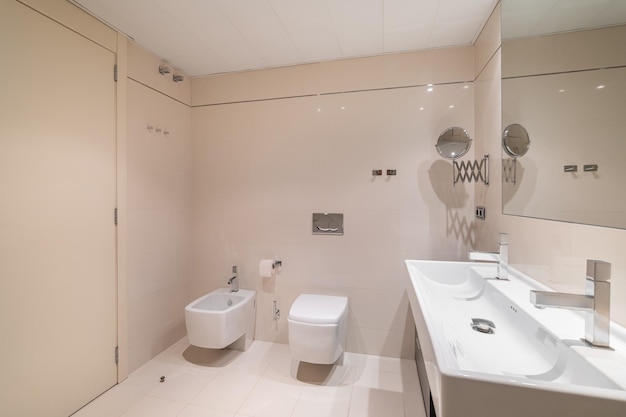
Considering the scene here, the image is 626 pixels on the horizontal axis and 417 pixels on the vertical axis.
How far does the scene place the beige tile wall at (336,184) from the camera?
2.02 metres

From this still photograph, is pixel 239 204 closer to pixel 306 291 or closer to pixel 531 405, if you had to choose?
pixel 306 291

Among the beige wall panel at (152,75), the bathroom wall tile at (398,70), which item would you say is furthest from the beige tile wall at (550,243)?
the beige wall panel at (152,75)

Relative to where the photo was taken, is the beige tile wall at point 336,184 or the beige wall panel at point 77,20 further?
the beige tile wall at point 336,184

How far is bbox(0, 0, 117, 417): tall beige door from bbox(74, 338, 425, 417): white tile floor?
29cm

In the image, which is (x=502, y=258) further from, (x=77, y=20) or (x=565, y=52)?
(x=77, y=20)

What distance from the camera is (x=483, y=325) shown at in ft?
3.66

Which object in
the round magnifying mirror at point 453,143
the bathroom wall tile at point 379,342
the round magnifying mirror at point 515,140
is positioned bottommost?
the bathroom wall tile at point 379,342

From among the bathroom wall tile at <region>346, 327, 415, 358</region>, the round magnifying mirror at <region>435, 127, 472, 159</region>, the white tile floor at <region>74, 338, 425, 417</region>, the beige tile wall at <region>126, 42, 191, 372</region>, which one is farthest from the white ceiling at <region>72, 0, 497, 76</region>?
the white tile floor at <region>74, 338, 425, 417</region>

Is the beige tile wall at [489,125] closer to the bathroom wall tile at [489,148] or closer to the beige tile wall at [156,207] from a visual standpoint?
the bathroom wall tile at [489,148]

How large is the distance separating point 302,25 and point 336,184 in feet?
3.78

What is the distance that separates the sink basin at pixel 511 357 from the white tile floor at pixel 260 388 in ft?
2.70

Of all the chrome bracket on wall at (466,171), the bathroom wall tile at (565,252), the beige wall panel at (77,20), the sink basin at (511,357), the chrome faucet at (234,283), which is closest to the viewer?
the sink basin at (511,357)

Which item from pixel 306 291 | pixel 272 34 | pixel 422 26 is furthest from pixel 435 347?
pixel 272 34

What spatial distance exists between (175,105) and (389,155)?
195 cm
